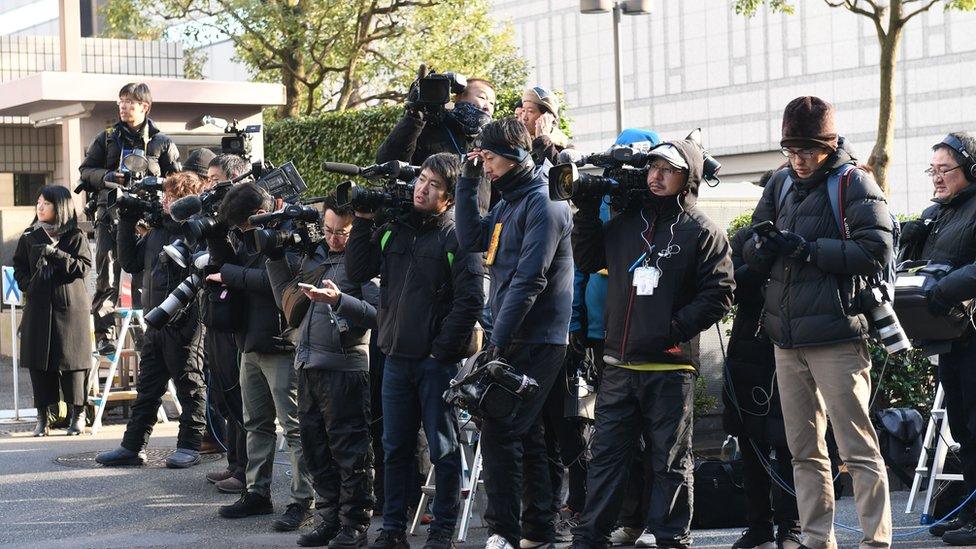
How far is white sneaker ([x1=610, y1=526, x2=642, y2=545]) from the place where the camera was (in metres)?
7.23

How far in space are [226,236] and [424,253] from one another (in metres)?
1.86

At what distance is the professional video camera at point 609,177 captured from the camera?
6.41 m

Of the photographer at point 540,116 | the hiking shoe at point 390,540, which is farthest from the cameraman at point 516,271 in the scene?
the photographer at point 540,116

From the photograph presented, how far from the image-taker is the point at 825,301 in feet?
20.3

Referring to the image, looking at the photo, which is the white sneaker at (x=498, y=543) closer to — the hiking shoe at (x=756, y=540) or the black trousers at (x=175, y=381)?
the hiking shoe at (x=756, y=540)

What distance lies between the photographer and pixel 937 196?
753cm

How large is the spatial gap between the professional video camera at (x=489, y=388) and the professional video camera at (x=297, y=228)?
4.99ft

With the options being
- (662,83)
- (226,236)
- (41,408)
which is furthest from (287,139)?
(662,83)

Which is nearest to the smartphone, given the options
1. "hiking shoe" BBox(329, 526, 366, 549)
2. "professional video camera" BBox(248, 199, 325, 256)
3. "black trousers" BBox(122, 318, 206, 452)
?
"professional video camera" BBox(248, 199, 325, 256)

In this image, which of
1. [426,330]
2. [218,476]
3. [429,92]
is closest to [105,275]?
[218,476]

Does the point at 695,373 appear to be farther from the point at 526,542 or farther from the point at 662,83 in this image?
the point at 662,83

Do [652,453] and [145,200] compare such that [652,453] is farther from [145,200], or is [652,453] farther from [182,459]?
[145,200]

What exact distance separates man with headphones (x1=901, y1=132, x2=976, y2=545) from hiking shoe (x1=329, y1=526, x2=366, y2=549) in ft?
10.5

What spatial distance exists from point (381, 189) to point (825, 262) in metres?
2.33
